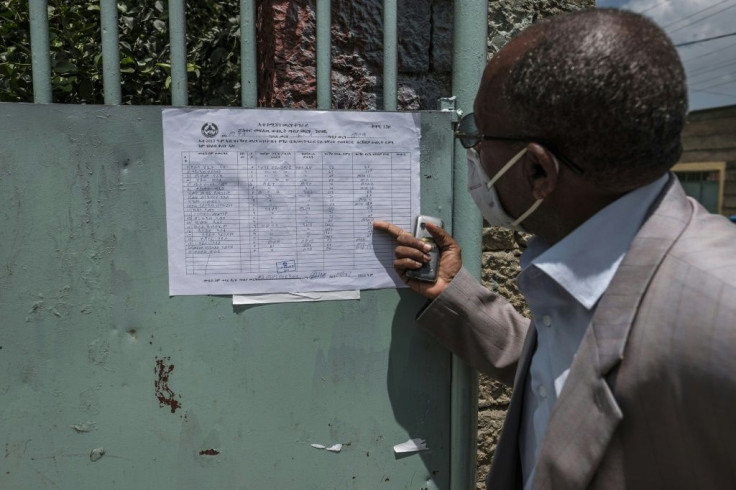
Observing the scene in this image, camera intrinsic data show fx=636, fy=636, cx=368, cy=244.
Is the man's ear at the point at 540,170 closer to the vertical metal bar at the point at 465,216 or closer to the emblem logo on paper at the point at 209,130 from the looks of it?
the vertical metal bar at the point at 465,216

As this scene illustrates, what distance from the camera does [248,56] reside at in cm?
151

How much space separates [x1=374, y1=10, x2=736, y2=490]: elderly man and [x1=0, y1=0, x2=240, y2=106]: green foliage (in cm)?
185

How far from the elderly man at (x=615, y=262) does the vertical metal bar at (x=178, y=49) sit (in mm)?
685

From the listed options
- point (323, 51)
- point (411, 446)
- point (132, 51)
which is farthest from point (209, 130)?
point (132, 51)

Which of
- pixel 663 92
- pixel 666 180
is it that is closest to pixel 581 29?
pixel 663 92

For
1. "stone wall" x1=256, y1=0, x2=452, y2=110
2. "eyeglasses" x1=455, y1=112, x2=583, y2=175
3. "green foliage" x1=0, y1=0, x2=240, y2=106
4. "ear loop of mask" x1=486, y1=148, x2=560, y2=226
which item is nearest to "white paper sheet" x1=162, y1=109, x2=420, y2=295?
"eyeglasses" x1=455, y1=112, x2=583, y2=175

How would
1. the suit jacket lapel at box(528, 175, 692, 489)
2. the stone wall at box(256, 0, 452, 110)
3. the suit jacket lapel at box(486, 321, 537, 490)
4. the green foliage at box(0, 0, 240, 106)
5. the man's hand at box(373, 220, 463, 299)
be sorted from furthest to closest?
the green foliage at box(0, 0, 240, 106) → the stone wall at box(256, 0, 452, 110) → the man's hand at box(373, 220, 463, 299) → the suit jacket lapel at box(486, 321, 537, 490) → the suit jacket lapel at box(528, 175, 692, 489)

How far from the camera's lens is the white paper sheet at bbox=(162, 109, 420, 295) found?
1.47m

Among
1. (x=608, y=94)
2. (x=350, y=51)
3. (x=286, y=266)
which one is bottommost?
(x=286, y=266)

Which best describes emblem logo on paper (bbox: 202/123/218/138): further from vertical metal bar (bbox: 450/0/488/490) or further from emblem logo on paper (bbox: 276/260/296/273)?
vertical metal bar (bbox: 450/0/488/490)

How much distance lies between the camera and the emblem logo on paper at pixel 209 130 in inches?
57.4

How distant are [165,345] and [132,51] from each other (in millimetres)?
1914

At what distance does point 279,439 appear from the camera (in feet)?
5.21

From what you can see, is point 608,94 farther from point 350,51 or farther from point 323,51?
point 350,51
